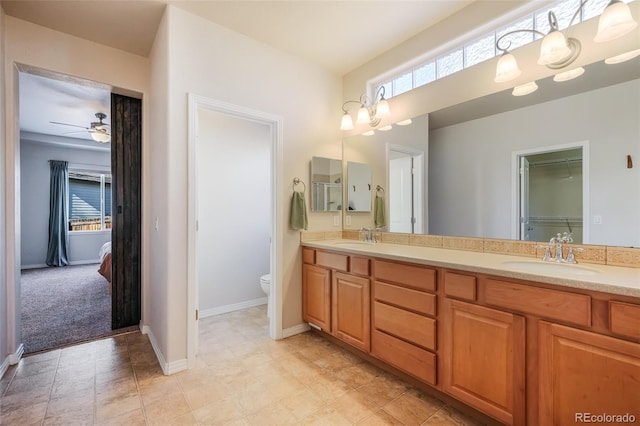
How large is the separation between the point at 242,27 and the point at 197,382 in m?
2.78

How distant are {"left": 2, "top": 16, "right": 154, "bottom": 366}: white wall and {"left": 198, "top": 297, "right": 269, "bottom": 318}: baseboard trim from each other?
0.80 m

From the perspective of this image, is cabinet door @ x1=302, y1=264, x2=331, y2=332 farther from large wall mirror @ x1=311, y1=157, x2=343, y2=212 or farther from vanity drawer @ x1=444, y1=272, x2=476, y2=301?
vanity drawer @ x1=444, y1=272, x2=476, y2=301

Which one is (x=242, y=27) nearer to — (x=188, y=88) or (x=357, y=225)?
(x=188, y=88)

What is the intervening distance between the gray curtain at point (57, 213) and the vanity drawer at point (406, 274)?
7.18 meters

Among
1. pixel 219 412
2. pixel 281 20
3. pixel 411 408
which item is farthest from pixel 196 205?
pixel 411 408

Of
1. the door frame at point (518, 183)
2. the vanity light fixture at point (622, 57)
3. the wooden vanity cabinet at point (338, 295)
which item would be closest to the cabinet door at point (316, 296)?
the wooden vanity cabinet at point (338, 295)

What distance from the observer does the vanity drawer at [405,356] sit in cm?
172

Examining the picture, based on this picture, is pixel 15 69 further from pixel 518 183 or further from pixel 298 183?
pixel 518 183

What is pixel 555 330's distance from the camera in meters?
1.24

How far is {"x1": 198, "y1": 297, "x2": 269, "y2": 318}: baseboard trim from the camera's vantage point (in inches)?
129

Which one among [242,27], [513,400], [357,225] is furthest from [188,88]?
[513,400]

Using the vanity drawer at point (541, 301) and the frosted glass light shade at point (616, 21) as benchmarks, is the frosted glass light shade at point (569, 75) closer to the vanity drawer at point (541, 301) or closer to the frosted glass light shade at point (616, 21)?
the frosted glass light shade at point (616, 21)

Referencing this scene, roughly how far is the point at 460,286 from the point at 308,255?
1.49 meters

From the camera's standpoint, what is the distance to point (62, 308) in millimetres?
3463
